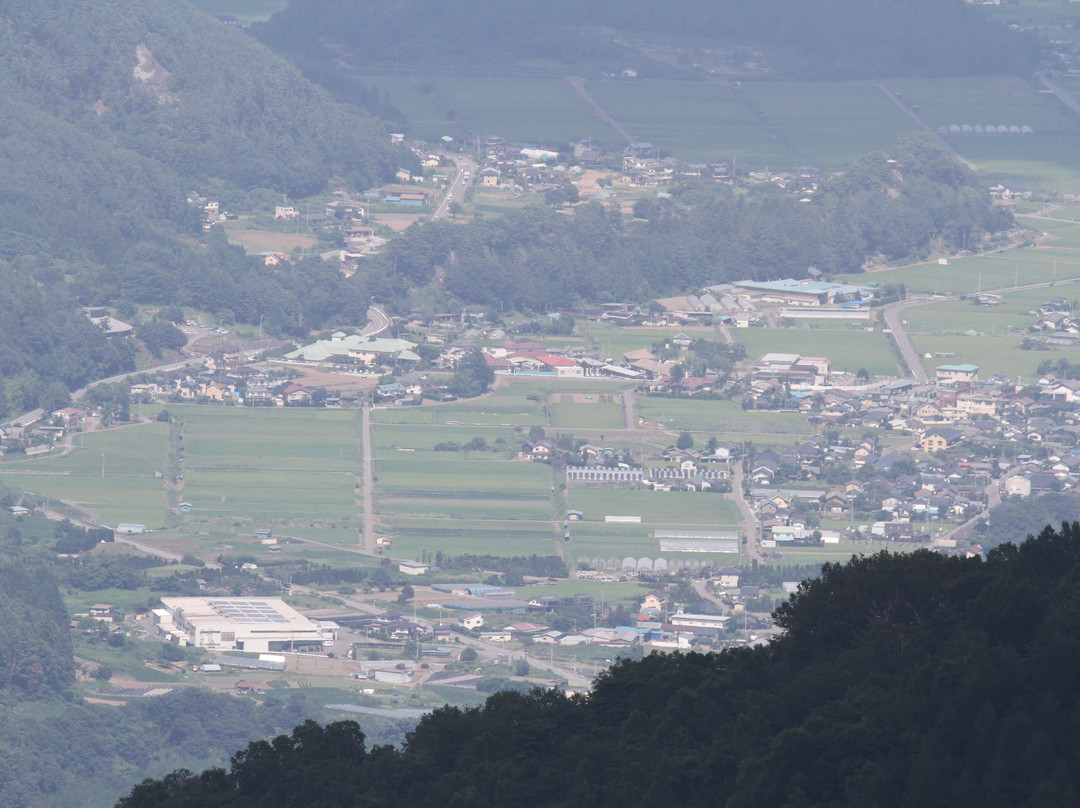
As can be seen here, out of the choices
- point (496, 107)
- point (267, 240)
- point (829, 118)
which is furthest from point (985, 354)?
point (496, 107)

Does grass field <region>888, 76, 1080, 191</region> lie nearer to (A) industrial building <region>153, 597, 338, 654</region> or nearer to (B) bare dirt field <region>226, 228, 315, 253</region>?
(B) bare dirt field <region>226, 228, 315, 253</region>

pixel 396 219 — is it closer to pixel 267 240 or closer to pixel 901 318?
pixel 267 240

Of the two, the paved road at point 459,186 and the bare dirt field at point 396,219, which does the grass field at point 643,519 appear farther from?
the paved road at point 459,186

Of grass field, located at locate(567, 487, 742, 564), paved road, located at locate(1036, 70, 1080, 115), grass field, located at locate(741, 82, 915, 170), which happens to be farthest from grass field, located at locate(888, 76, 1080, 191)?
grass field, located at locate(567, 487, 742, 564)

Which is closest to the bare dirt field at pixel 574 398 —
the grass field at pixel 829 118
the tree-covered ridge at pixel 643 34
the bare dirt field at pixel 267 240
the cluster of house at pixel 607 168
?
the bare dirt field at pixel 267 240

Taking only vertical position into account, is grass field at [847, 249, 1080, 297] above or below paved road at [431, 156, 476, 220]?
below

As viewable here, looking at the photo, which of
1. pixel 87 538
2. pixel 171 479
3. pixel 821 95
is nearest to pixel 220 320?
pixel 171 479

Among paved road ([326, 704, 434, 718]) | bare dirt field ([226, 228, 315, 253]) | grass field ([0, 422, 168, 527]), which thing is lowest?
paved road ([326, 704, 434, 718])
